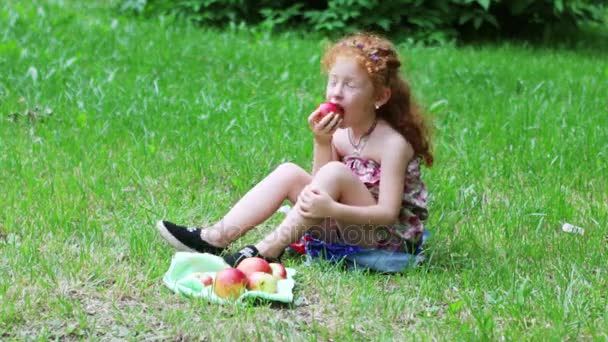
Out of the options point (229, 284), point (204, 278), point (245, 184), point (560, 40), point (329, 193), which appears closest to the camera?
point (229, 284)

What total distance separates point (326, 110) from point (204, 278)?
0.78 meters

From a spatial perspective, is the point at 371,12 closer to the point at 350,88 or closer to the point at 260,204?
the point at 350,88

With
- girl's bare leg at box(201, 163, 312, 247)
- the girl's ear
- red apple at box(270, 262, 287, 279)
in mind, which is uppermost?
the girl's ear

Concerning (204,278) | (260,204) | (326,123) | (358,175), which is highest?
(326,123)

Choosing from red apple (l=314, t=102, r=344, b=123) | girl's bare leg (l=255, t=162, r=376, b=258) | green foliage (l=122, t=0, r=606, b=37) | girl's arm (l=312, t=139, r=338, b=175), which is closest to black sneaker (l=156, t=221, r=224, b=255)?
girl's bare leg (l=255, t=162, r=376, b=258)

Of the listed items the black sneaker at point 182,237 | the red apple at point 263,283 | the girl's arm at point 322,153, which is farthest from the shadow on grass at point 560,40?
the red apple at point 263,283

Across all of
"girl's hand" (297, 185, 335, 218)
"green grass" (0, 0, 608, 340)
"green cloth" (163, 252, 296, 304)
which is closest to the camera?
"green grass" (0, 0, 608, 340)

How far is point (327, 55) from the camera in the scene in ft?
11.4

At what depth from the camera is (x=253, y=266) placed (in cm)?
316

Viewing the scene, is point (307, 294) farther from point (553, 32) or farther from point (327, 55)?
point (553, 32)

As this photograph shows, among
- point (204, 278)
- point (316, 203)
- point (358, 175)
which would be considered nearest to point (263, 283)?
point (204, 278)

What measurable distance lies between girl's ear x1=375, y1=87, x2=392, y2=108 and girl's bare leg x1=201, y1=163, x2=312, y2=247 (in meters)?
0.40

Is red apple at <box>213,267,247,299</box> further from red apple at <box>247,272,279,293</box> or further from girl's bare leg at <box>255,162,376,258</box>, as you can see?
girl's bare leg at <box>255,162,376,258</box>

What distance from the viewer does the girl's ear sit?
11.3 feet
